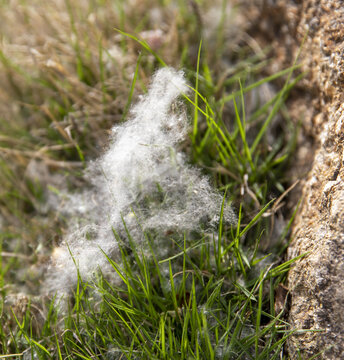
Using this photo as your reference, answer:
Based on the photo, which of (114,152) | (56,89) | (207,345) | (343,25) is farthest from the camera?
(56,89)

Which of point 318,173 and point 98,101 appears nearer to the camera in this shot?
point 318,173

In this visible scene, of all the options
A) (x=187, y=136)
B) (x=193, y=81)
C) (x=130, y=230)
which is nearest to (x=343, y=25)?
(x=193, y=81)

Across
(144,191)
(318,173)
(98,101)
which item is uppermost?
(98,101)

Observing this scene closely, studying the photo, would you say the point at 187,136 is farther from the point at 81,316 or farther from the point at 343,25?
the point at 81,316

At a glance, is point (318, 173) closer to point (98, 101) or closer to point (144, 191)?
point (144, 191)

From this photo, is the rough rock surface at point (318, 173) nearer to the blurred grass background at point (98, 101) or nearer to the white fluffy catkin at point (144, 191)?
the blurred grass background at point (98, 101)

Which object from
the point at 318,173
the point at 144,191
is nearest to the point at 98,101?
the point at 144,191
